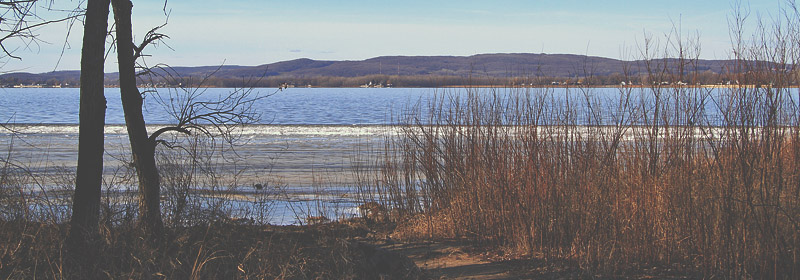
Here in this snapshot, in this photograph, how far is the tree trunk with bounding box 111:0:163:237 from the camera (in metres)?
6.10

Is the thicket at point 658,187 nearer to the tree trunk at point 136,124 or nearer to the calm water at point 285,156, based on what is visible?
the calm water at point 285,156

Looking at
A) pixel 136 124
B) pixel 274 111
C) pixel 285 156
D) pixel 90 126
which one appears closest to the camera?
pixel 90 126

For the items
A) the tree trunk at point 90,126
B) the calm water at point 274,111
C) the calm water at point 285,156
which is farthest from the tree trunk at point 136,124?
the calm water at point 274,111

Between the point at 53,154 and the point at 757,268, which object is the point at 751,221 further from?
the point at 53,154

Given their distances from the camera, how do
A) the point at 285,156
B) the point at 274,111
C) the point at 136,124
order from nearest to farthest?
the point at 136,124
the point at 285,156
the point at 274,111

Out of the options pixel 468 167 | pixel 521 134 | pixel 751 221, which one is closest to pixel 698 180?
pixel 751 221

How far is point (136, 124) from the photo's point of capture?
20.3 ft

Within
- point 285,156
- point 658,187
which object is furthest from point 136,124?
point 285,156

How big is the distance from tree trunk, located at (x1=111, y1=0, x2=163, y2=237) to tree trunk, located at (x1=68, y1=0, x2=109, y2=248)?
0.31 metres

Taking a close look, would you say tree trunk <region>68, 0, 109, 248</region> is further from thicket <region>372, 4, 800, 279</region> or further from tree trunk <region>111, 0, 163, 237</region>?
thicket <region>372, 4, 800, 279</region>

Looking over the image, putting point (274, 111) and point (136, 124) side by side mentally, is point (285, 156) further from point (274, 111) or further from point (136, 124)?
point (274, 111)

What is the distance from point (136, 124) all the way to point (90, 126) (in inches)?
20.6

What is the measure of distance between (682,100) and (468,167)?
252cm

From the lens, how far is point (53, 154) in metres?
17.5
